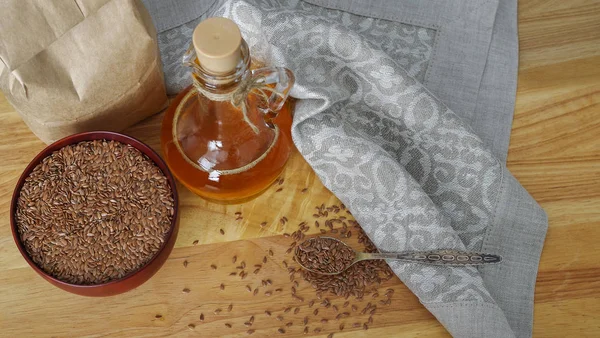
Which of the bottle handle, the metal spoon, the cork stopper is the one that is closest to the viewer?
the cork stopper

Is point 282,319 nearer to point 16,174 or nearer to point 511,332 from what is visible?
point 511,332

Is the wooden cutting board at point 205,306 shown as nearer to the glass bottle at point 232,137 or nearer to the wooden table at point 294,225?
the wooden table at point 294,225

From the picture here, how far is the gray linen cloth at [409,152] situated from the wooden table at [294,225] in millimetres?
42

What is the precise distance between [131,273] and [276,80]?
0.35 m

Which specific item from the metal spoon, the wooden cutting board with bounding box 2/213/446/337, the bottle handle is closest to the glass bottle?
the bottle handle

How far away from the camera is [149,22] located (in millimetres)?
999

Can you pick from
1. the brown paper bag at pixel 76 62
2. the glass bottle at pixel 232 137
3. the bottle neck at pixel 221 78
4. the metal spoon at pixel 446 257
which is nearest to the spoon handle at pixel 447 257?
the metal spoon at pixel 446 257

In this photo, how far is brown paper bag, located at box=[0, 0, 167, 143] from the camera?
87 cm

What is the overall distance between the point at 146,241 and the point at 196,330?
0.58ft

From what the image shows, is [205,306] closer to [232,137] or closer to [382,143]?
[232,137]

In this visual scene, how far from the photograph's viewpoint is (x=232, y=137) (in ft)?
3.41

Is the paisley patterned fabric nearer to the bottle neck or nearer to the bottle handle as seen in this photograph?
the bottle handle

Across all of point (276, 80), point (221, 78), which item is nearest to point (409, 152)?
point (276, 80)

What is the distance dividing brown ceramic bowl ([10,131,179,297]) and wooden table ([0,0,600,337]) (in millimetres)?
87
